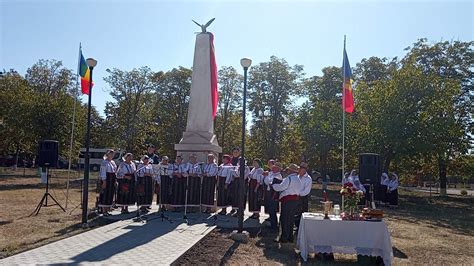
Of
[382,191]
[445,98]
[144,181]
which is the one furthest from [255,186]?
[445,98]

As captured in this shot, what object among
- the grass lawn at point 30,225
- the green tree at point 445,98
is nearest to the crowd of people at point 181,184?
the grass lawn at point 30,225

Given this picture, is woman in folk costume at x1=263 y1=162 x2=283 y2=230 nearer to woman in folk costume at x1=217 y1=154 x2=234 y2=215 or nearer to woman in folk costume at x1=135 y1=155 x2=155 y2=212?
woman in folk costume at x1=217 y1=154 x2=234 y2=215

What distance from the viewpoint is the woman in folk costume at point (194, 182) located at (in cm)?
1282

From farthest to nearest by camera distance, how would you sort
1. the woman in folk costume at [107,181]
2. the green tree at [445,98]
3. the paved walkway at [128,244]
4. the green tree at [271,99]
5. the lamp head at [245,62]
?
1. the green tree at [271,99]
2. the green tree at [445,98]
3. the woman in folk costume at [107,181]
4. the lamp head at [245,62]
5. the paved walkway at [128,244]

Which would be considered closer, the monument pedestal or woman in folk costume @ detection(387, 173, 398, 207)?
the monument pedestal

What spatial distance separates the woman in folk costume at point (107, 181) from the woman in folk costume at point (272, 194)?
14.8 feet

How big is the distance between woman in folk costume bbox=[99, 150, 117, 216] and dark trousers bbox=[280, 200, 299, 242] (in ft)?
17.9

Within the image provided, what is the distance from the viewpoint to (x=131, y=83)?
42.8 metres

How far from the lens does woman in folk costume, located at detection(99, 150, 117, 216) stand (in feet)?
41.3

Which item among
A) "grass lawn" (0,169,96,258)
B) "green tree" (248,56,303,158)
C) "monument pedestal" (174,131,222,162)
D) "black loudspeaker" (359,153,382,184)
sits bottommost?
"grass lawn" (0,169,96,258)

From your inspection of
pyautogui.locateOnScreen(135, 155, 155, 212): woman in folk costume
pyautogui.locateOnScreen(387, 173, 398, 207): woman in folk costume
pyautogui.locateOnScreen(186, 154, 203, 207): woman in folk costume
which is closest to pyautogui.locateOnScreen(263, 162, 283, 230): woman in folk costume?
pyautogui.locateOnScreen(186, 154, 203, 207): woman in folk costume

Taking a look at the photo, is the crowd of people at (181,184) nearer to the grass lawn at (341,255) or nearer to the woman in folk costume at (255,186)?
the woman in folk costume at (255,186)

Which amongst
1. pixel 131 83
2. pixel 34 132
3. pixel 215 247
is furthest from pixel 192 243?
pixel 131 83

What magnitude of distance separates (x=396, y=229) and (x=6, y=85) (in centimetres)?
3923
